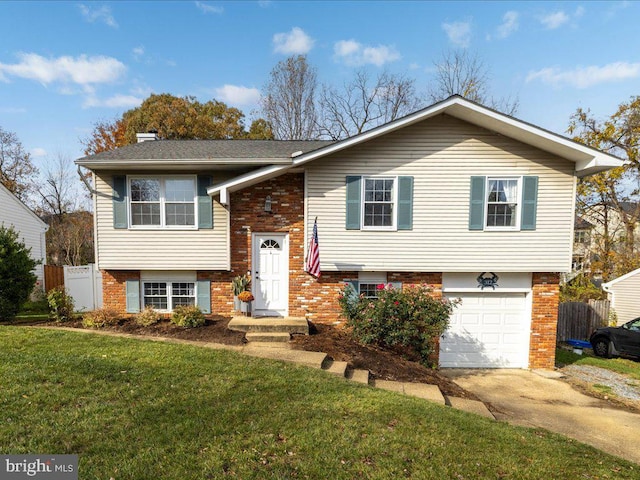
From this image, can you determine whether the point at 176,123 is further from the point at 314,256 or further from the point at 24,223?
the point at 314,256

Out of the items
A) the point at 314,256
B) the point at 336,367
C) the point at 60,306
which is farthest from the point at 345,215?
the point at 60,306

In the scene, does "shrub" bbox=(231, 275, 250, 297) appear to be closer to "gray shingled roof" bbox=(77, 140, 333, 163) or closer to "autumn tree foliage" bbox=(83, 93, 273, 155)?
"gray shingled roof" bbox=(77, 140, 333, 163)

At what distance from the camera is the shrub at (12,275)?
8102 mm

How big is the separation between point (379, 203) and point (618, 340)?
33.7 ft

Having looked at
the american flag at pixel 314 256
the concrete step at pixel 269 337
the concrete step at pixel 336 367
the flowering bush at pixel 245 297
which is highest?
the american flag at pixel 314 256

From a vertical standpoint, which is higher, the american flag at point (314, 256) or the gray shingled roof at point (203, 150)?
the gray shingled roof at point (203, 150)

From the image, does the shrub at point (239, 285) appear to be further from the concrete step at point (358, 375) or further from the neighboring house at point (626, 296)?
the neighboring house at point (626, 296)

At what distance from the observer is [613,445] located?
504cm

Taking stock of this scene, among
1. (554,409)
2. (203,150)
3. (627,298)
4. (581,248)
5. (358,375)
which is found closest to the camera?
(358,375)

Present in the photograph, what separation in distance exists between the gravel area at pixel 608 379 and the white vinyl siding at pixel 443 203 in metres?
3.05

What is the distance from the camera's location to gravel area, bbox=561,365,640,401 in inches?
305

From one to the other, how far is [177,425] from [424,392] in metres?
4.01

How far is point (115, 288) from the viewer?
8852mm

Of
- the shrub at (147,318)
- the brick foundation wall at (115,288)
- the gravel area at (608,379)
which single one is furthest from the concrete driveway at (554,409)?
the brick foundation wall at (115,288)
